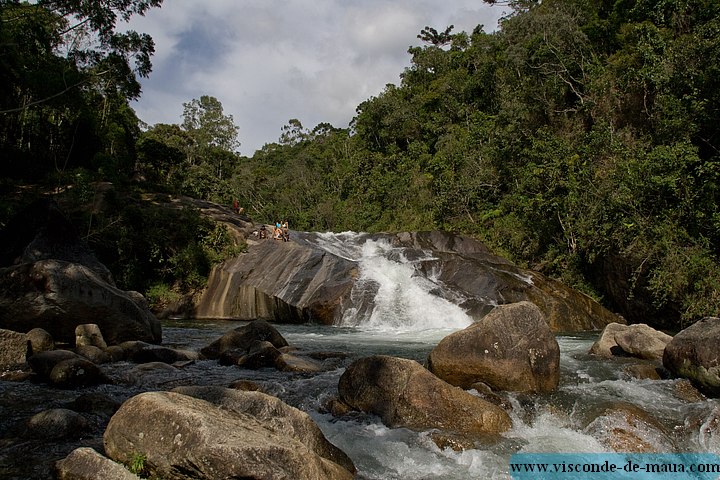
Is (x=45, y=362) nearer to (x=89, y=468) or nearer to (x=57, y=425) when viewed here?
(x=57, y=425)

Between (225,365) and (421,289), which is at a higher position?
(421,289)

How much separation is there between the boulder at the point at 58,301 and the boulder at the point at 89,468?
7.29 metres

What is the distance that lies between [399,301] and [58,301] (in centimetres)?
1182

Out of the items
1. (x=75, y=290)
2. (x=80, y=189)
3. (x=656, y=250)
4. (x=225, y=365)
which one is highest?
(x=80, y=189)

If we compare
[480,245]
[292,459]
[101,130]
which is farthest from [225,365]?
[101,130]

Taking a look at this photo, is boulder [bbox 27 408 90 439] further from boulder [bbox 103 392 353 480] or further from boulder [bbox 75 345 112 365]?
boulder [bbox 75 345 112 365]

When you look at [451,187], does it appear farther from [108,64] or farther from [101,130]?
[101,130]

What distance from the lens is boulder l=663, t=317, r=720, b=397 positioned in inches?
311

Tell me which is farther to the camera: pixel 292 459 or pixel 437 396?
pixel 437 396

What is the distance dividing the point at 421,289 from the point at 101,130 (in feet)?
89.0

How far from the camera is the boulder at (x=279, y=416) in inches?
204

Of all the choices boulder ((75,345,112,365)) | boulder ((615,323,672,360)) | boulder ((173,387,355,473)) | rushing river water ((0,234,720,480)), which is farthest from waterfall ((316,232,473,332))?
boulder ((173,387,355,473))

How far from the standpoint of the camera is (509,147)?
29.9m

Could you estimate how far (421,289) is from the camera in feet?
65.2
